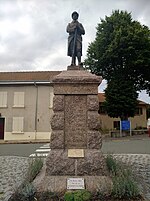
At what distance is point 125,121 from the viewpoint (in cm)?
2530

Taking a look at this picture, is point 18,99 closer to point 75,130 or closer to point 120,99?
point 120,99

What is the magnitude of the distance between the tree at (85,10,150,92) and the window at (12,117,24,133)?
9.19 meters

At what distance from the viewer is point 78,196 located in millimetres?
4836

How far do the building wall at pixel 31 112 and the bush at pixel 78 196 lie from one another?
784 inches

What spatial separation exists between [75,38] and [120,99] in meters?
19.0

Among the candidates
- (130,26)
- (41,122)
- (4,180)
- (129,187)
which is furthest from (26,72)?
(129,187)

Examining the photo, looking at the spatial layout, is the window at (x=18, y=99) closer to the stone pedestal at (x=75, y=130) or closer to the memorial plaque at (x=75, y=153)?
Result: the stone pedestal at (x=75, y=130)

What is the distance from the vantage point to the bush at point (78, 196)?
4.77 metres

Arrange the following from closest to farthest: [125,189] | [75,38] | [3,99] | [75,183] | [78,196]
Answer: [78,196] → [125,189] → [75,183] → [75,38] → [3,99]

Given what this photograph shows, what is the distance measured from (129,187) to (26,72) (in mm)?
25876

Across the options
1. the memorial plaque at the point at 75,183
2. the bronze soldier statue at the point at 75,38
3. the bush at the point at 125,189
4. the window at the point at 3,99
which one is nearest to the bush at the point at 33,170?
the memorial plaque at the point at 75,183

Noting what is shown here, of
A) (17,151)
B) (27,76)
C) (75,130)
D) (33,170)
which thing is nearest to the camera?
→ (33,170)

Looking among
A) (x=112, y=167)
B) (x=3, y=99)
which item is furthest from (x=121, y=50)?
(x=112, y=167)

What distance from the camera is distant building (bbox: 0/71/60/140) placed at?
25.0m
